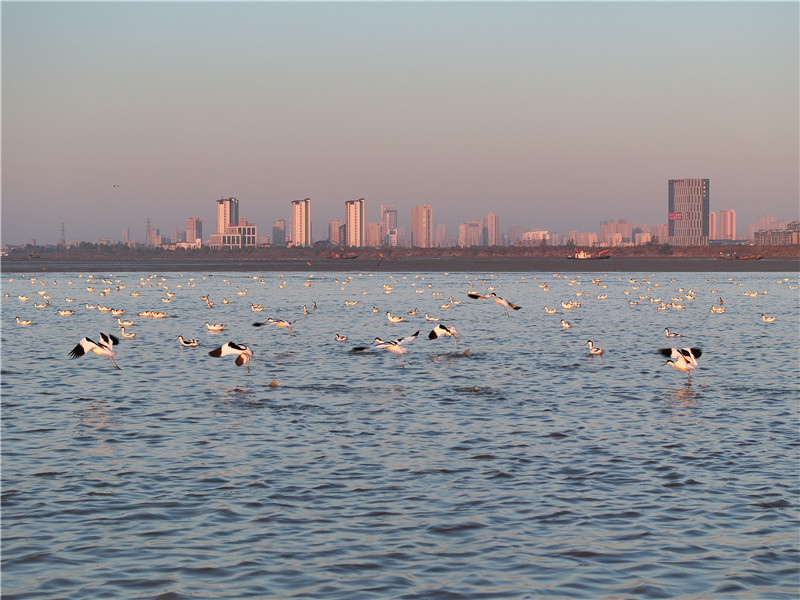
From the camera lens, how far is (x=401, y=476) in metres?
13.8

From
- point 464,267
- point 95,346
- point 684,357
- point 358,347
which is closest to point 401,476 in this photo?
point 358,347

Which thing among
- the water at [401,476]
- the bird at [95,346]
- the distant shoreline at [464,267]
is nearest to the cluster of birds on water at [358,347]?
the bird at [95,346]

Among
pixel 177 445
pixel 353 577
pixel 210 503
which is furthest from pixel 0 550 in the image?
pixel 177 445

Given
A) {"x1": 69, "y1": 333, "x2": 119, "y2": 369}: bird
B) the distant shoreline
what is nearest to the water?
{"x1": 69, "y1": 333, "x2": 119, "y2": 369}: bird

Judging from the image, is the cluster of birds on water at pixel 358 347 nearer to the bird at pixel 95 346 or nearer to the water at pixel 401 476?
the bird at pixel 95 346

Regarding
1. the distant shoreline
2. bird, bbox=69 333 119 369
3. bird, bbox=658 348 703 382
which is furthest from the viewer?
the distant shoreline

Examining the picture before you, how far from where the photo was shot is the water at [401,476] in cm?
988

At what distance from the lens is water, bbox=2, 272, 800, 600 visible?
9.88 m

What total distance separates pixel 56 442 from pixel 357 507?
23.5ft

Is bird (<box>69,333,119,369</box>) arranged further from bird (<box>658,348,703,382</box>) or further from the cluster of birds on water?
bird (<box>658,348,703,382</box>)

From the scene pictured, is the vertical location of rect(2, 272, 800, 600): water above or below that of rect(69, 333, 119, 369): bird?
below

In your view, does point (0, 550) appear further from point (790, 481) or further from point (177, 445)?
point (790, 481)

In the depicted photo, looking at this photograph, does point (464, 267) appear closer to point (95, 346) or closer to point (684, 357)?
point (684, 357)

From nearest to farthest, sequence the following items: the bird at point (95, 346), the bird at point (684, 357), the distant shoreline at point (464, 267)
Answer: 1. the bird at point (95, 346)
2. the bird at point (684, 357)
3. the distant shoreline at point (464, 267)
